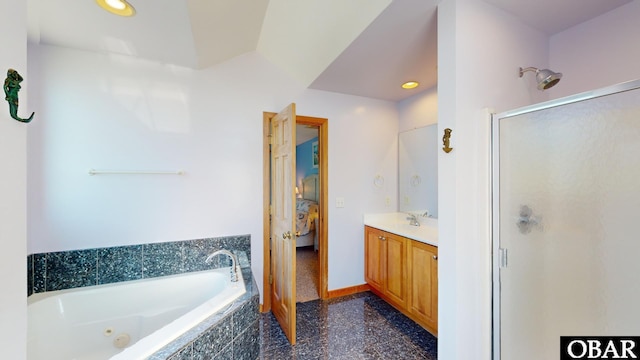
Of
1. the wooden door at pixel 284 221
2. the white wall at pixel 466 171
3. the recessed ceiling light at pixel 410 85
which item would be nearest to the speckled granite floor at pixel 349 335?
the wooden door at pixel 284 221

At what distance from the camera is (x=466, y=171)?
1440mm

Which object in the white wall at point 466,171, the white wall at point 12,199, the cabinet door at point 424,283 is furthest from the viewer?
the cabinet door at point 424,283

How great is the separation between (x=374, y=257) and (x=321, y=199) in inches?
36.2

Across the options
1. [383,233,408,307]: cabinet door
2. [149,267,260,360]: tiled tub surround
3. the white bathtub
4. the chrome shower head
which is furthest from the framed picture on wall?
the chrome shower head

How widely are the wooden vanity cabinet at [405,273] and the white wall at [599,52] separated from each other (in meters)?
1.61

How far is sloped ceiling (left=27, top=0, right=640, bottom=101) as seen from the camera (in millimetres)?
1521

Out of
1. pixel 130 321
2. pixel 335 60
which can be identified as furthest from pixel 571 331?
pixel 130 321

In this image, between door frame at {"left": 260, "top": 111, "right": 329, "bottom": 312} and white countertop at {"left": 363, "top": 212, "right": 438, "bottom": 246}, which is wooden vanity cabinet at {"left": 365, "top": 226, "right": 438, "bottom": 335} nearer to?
white countertop at {"left": 363, "top": 212, "right": 438, "bottom": 246}

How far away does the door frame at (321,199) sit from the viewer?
8.28ft

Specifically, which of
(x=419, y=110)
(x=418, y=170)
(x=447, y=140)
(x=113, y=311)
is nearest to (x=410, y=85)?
(x=419, y=110)

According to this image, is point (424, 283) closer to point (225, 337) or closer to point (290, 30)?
point (225, 337)

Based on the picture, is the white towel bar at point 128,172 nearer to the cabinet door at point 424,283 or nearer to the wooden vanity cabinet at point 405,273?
the wooden vanity cabinet at point 405,273

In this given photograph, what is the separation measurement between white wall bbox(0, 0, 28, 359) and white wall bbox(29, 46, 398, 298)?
1.61m

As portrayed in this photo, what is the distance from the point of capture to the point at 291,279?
2012mm
